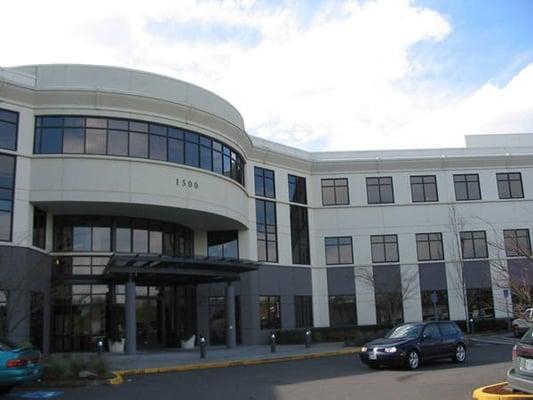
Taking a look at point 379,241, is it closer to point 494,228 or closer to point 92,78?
point 494,228

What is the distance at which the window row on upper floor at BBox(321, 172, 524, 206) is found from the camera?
138 ft

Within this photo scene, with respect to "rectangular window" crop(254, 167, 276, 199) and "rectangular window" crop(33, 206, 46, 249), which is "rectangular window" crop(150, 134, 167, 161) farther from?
"rectangular window" crop(254, 167, 276, 199)

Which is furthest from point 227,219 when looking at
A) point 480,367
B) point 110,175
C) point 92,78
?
point 480,367

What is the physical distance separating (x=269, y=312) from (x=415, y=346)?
18930mm

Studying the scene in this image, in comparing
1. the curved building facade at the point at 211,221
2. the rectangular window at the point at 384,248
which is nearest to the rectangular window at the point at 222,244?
the curved building facade at the point at 211,221

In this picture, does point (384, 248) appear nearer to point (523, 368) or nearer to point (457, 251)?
point (457, 251)

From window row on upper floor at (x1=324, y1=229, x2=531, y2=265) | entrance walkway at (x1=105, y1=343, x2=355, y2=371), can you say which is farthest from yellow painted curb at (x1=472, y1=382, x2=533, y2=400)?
window row on upper floor at (x1=324, y1=229, x2=531, y2=265)

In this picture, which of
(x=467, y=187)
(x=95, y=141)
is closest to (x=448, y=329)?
(x=95, y=141)

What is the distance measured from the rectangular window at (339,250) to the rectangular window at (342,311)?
7.73ft

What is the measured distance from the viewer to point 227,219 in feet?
106

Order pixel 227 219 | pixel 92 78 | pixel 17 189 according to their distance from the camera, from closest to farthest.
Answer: pixel 17 189 → pixel 92 78 → pixel 227 219

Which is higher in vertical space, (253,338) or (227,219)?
(227,219)

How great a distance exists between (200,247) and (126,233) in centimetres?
613

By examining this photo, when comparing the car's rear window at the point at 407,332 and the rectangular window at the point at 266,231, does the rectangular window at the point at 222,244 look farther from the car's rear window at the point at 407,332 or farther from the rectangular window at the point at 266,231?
the car's rear window at the point at 407,332
